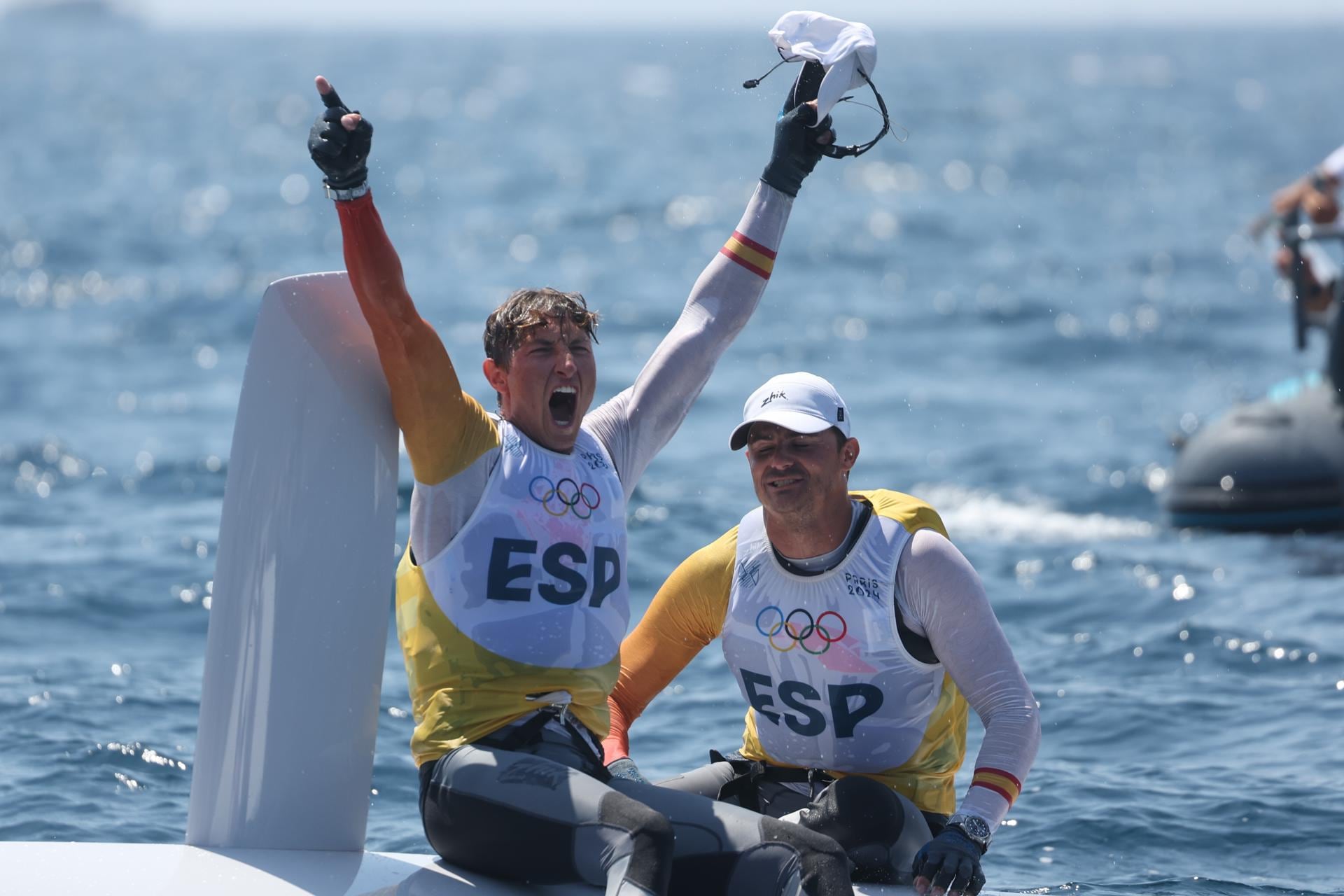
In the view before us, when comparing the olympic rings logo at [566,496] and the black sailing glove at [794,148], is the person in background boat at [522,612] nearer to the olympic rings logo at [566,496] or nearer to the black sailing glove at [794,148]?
the olympic rings logo at [566,496]

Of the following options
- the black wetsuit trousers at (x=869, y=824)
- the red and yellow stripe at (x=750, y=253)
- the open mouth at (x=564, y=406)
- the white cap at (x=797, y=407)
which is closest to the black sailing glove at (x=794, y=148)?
the red and yellow stripe at (x=750, y=253)

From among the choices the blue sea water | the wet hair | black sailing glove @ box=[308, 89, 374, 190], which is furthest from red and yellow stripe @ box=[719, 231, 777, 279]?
black sailing glove @ box=[308, 89, 374, 190]

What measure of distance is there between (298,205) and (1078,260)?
12.3 metres

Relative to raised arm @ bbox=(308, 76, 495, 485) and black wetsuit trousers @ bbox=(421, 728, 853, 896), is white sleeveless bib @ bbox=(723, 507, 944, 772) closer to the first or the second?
black wetsuit trousers @ bbox=(421, 728, 853, 896)

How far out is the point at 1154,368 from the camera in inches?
568

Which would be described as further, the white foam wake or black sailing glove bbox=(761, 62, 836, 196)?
the white foam wake

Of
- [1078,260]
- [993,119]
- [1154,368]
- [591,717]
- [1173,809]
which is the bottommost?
[1173,809]

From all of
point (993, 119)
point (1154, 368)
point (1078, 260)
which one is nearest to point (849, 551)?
point (1154, 368)

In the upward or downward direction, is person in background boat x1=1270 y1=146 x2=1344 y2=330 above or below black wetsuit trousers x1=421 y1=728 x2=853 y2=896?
above

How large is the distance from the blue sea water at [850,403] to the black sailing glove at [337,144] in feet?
4.36

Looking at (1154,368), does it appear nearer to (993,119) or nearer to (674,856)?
(674,856)

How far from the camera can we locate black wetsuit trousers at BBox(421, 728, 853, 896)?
3156 mm

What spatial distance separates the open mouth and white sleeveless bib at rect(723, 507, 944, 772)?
51 cm

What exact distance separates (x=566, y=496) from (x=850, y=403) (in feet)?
30.2
